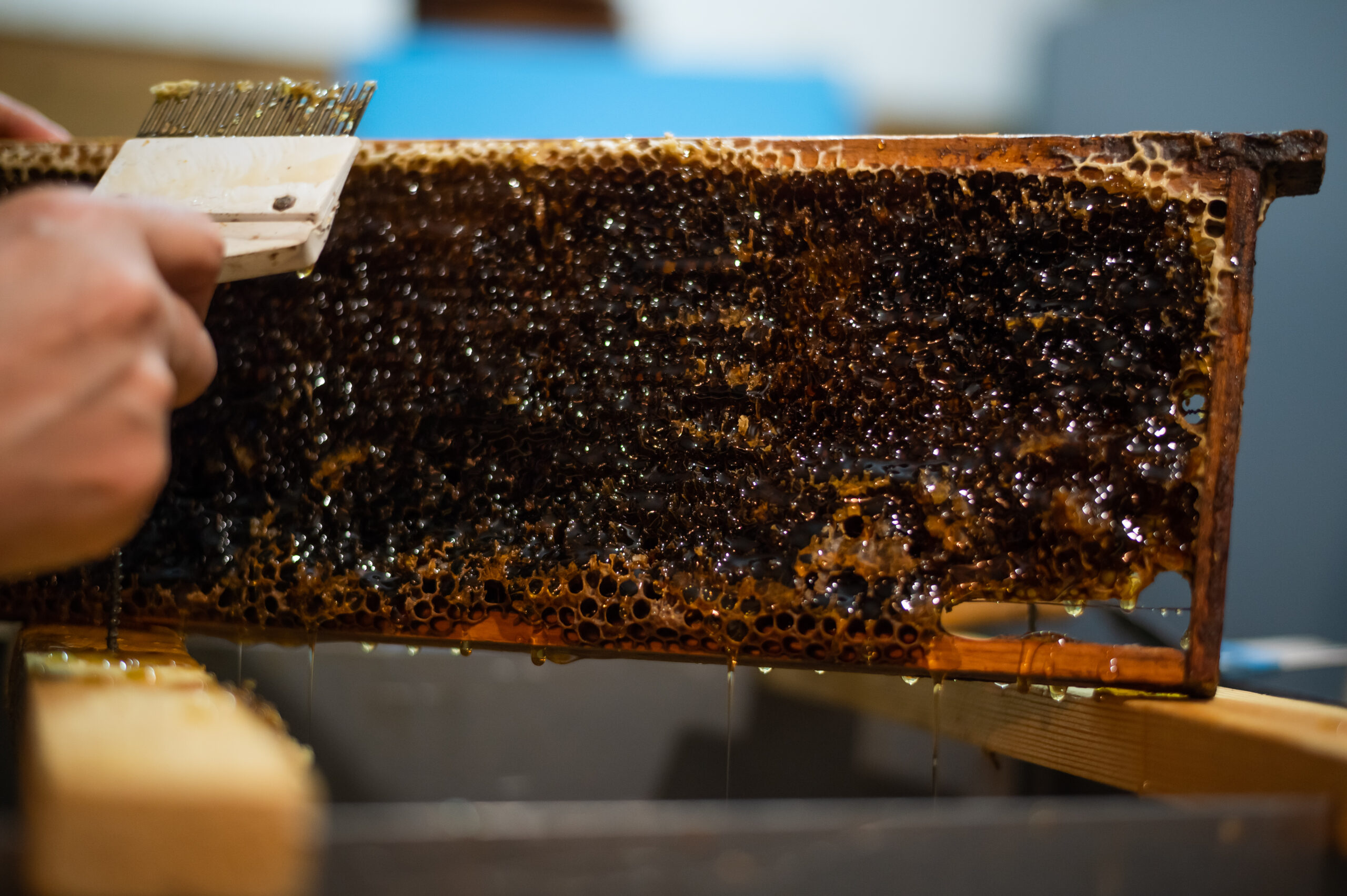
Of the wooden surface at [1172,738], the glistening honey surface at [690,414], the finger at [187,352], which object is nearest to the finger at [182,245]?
the finger at [187,352]

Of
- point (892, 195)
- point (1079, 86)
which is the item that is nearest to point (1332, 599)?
point (1079, 86)

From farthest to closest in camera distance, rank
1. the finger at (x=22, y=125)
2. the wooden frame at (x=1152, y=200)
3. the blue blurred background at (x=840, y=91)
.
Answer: the blue blurred background at (x=840, y=91) < the finger at (x=22, y=125) < the wooden frame at (x=1152, y=200)

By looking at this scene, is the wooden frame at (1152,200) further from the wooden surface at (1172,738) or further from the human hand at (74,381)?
the human hand at (74,381)

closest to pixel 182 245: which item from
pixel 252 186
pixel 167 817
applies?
pixel 252 186

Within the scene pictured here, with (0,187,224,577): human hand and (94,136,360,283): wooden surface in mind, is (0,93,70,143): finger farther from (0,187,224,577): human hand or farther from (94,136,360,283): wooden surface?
(0,187,224,577): human hand

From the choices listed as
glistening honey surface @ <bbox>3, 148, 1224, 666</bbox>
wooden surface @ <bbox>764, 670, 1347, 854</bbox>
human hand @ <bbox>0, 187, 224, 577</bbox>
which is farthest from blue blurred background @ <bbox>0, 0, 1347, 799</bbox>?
human hand @ <bbox>0, 187, 224, 577</bbox>

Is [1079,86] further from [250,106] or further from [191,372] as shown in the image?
[191,372]
